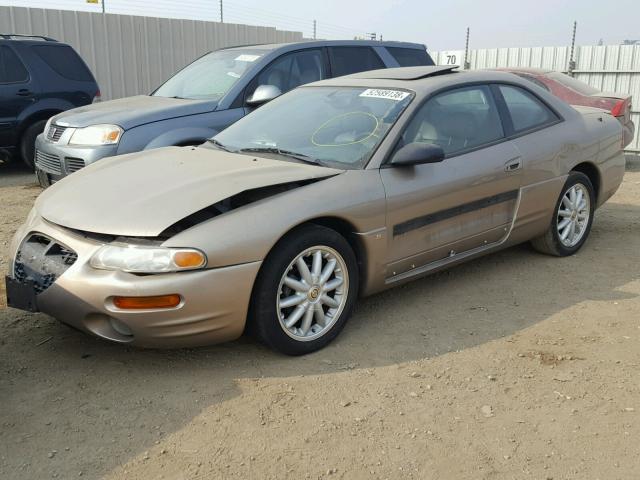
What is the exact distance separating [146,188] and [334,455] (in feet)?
5.75

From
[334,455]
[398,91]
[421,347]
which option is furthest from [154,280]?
[398,91]

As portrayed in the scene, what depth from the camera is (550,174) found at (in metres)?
5.00

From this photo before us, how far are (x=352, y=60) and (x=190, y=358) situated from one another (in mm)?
4842

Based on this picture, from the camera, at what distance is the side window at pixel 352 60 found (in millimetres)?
7422

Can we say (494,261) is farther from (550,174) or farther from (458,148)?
(458,148)

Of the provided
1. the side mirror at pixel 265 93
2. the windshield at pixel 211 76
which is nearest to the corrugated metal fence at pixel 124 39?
the windshield at pixel 211 76

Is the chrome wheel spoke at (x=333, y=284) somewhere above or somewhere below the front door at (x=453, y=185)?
below

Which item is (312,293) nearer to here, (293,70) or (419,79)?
(419,79)

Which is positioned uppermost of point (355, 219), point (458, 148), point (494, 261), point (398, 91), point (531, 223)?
point (398, 91)

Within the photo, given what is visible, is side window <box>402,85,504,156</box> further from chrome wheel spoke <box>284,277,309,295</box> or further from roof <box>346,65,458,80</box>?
chrome wheel spoke <box>284,277,309,295</box>

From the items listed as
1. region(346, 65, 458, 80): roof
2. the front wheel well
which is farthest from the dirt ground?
region(346, 65, 458, 80): roof

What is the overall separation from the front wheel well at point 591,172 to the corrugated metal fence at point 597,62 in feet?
29.3

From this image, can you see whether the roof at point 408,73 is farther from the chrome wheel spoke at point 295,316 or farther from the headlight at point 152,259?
the headlight at point 152,259

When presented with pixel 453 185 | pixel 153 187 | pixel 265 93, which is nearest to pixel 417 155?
pixel 453 185
